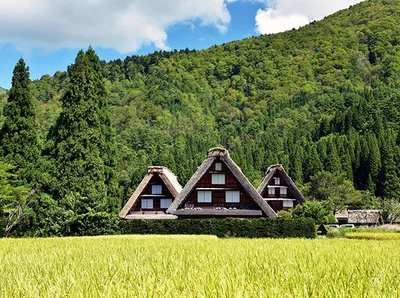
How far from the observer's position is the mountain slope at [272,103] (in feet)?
276

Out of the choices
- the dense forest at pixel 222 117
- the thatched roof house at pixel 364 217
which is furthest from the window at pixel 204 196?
the thatched roof house at pixel 364 217

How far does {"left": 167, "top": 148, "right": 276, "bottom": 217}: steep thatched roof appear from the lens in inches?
1272

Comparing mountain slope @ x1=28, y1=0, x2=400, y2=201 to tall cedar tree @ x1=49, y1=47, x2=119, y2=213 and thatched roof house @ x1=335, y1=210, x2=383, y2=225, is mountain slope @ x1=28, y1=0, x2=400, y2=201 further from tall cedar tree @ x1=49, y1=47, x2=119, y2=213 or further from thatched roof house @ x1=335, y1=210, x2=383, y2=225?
tall cedar tree @ x1=49, y1=47, x2=119, y2=213

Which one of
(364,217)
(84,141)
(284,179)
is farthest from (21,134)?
(364,217)

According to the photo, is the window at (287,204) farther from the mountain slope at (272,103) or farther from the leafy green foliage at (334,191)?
the mountain slope at (272,103)

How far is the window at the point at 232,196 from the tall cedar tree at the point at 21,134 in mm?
12681

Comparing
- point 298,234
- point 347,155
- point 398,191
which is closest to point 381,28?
point 347,155

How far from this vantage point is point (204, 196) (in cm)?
3466

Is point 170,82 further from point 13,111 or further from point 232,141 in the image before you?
point 13,111

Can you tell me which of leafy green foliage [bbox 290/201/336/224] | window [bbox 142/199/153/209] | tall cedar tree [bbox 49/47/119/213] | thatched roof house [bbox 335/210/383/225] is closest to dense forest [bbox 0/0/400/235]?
tall cedar tree [bbox 49/47/119/213]

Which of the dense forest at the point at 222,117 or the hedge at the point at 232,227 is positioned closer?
the hedge at the point at 232,227

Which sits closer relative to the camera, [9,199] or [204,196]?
[9,199]

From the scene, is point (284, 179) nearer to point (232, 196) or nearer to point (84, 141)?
point (232, 196)

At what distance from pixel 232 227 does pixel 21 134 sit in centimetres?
1467
